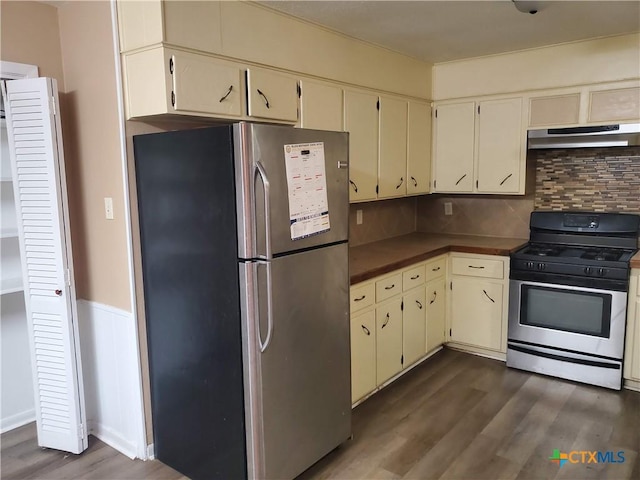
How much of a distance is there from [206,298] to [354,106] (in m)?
1.69

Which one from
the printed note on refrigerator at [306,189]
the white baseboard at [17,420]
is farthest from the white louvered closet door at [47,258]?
the printed note on refrigerator at [306,189]

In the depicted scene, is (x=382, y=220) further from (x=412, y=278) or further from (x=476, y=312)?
(x=476, y=312)

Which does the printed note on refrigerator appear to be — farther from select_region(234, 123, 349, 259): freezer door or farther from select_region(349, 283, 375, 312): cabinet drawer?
select_region(349, 283, 375, 312): cabinet drawer

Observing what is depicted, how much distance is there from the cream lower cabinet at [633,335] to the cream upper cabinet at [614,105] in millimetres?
1058

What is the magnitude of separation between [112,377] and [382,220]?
2394 mm

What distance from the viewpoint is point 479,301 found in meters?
3.73

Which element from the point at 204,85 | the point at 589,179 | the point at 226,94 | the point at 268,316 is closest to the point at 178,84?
the point at 204,85

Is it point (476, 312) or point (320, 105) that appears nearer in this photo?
point (320, 105)

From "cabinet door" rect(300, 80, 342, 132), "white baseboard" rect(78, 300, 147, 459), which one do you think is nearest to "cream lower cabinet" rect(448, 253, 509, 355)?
"cabinet door" rect(300, 80, 342, 132)

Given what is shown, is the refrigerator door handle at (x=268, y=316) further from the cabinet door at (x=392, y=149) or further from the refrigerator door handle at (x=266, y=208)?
the cabinet door at (x=392, y=149)

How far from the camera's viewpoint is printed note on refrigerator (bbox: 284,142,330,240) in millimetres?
2094

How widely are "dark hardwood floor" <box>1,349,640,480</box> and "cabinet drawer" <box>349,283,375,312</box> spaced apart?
2.21ft

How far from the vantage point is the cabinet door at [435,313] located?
3.65 metres

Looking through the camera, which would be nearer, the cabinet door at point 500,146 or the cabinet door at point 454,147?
the cabinet door at point 500,146
